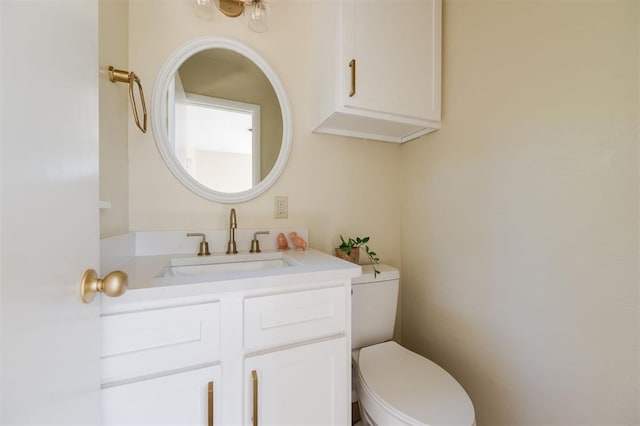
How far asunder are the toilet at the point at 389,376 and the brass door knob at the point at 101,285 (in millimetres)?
874

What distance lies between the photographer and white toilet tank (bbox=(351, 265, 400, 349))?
1.21 meters

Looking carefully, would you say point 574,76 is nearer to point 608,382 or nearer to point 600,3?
point 600,3

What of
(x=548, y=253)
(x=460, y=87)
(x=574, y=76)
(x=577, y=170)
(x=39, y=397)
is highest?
(x=460, y=87)

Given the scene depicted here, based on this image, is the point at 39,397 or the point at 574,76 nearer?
the point at 39,397

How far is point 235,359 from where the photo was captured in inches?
27.2

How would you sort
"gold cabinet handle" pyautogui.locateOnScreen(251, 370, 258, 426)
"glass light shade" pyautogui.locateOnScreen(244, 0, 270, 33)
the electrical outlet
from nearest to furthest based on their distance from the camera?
"gold cabinet handle" pyautogui.locateOnScreen(251, 370, 258, 426), "glass light shade" pyautogui.locateOnScreen(244, 0, 270, 33), the electrical outlet

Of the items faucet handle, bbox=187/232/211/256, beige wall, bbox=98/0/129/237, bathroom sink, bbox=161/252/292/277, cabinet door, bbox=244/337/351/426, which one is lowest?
cabinet door, bbox=244/337/351/426

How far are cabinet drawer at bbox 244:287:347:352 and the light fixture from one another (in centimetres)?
126

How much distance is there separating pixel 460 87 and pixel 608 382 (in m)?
1.18

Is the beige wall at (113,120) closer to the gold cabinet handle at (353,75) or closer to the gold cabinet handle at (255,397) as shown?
the gold cabinet handle at (255,397)

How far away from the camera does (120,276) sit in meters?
0.46

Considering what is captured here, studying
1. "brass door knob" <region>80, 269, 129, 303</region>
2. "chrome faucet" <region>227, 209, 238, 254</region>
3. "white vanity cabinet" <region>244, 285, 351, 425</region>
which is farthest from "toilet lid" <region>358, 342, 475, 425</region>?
"brass door knob" <region>80, 269, 129, 303</region>

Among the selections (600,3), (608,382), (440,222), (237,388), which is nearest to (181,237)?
(237,388)

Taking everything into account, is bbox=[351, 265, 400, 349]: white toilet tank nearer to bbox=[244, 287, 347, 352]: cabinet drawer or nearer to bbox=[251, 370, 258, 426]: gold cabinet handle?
bbox=[244, 287, 347, 352]: cabinet drawer
